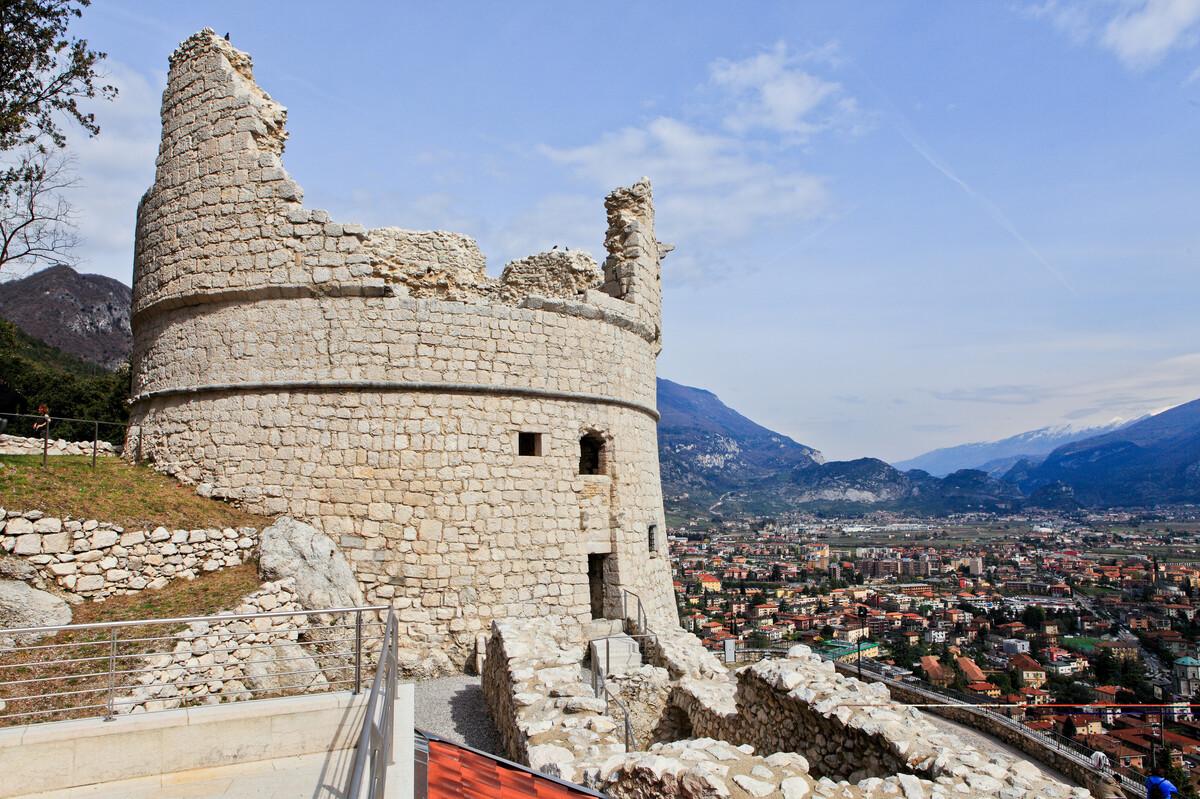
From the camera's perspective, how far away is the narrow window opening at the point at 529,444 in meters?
11.6

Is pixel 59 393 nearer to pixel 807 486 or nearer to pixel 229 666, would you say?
pixel 229 666

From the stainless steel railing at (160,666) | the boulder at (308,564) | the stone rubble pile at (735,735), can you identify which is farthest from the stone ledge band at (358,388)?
the stone rubble pile at (735,735)

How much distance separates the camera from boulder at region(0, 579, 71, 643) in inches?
291

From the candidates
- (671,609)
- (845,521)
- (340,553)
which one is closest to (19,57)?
(340,553)

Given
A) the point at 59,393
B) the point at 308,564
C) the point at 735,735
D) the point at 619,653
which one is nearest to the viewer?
the point at 735,735

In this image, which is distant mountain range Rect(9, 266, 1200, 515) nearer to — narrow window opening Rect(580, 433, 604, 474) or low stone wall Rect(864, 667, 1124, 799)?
Result: narrow window opening Rect(580, 433, 604, 474)

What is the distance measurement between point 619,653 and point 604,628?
0.85 metres

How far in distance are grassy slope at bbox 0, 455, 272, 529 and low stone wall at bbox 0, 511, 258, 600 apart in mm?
179

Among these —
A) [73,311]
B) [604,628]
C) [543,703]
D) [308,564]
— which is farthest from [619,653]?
[73,311]

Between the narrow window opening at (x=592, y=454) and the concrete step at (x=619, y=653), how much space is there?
2852mm

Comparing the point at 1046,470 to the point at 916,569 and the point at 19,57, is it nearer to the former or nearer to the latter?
the point at 916,569

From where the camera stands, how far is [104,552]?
8578 millimetres

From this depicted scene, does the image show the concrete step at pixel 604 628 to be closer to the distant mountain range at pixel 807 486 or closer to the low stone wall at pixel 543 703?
the low stone wall at pixel 543 703

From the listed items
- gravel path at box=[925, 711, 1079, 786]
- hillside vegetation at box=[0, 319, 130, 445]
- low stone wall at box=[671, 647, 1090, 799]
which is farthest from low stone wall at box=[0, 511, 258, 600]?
hillside vegetation at box=[0, 319, 130, 445]
